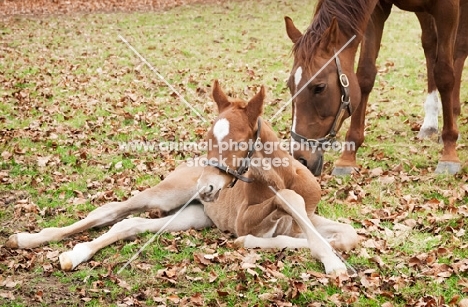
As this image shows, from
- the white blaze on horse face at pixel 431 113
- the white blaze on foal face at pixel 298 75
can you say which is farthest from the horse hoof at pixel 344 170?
the white blaze on horse face at pixel 431 113

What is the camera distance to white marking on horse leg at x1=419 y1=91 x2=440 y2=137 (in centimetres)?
834

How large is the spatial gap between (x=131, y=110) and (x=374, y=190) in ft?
16.4

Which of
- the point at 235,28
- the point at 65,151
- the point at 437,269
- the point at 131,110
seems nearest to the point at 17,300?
the point at 437,269

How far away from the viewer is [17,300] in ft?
14.1

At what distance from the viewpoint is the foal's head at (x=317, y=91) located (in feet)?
19.4

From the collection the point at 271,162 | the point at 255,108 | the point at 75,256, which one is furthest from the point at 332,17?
the point at 75,256

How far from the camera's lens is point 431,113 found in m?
8.38

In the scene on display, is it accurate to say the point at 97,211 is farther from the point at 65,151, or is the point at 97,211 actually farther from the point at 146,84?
the point at 146,84

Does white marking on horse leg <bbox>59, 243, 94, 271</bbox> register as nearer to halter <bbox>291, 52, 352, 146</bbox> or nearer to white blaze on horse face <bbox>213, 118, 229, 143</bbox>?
white blaze on horse face <bbox>213, 118, 229, 143</bbox>

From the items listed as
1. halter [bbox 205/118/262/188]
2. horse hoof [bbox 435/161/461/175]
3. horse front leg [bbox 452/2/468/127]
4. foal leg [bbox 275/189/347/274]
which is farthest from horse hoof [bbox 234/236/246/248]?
horse front leg [bbox 452/2/468/127]

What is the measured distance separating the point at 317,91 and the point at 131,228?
7.31 feet

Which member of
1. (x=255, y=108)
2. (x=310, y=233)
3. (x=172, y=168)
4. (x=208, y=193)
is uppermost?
(x=255, y=108)

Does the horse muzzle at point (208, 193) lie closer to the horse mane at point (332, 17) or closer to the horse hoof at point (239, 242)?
the horse hoof at point (239, 242)

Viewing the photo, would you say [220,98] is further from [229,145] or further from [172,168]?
[172,168]
